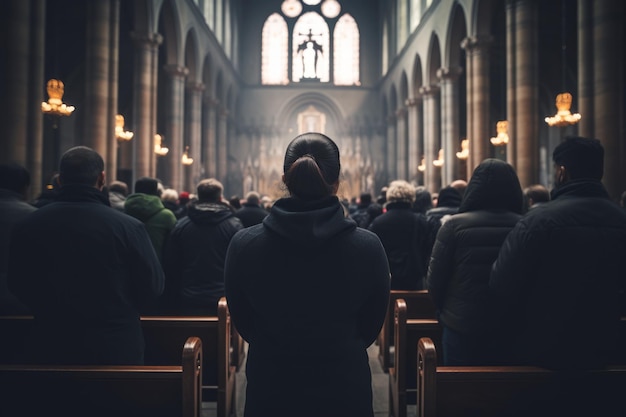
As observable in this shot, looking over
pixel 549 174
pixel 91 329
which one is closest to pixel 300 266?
pixel 91 329

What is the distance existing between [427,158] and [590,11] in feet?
41.2

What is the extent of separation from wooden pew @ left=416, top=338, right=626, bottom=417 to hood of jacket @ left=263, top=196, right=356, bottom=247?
37.5 inches

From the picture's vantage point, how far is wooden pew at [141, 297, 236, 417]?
376 cm

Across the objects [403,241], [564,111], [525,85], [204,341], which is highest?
[525,85]

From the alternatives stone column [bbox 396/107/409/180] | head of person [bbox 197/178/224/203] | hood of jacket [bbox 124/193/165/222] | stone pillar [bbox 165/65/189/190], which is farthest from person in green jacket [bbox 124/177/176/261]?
stone column [bbox 396/107/409/180]

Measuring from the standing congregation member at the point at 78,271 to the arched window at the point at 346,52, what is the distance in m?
34.0

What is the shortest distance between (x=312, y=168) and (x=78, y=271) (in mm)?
1489

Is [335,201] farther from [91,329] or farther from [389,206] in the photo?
[389,206]

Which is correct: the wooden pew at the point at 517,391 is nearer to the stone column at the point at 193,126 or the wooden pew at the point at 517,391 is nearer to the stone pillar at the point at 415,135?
the stone column at the point at 193,126

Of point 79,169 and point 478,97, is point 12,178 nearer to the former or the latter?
point 79,169

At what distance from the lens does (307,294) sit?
196 centimetres

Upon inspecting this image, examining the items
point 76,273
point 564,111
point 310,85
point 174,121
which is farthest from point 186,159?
point 76,273

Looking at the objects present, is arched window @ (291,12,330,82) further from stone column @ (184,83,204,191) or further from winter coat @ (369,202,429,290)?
winter coat @ (369,202,429,290)

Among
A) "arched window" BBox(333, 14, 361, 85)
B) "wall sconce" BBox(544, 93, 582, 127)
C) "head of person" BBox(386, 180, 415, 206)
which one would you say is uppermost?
"arched window" BBox(333, 14, 361, 85)
